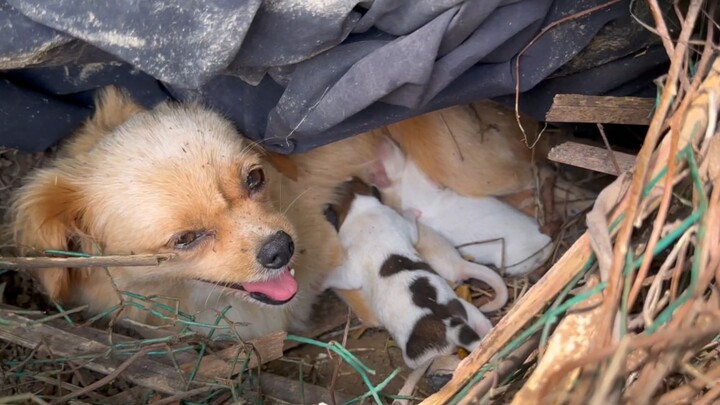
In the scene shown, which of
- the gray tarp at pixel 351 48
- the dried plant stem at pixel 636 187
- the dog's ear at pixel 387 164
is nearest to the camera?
the dried plant stem at pixel 636 187

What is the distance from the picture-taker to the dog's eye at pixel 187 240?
2.11m

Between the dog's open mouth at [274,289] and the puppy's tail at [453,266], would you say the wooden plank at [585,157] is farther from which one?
the dog's open mouth at [274,289]

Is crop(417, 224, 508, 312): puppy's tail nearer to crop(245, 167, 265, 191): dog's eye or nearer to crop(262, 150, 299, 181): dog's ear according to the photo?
crop(262, 150, 299, 181): dog's ear

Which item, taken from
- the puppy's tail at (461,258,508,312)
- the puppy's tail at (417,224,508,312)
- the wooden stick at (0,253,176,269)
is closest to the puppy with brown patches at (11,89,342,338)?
the wooden stick at (0,253,176,269)

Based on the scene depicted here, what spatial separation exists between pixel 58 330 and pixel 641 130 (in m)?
1.95

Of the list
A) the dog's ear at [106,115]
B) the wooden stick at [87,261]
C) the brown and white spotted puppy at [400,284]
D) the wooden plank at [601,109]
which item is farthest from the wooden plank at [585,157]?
the dog's ear at [106,115]

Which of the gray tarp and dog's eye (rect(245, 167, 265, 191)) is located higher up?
the gray tarp

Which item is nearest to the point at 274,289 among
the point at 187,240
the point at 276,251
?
the point at 276,251

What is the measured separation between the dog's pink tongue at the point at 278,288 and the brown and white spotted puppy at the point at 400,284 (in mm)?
324

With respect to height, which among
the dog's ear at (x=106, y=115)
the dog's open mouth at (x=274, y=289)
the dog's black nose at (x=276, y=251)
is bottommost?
the dog's open mouth at (x=274, y=289)

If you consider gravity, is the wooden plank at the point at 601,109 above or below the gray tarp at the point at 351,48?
below

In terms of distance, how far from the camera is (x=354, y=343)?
263cm

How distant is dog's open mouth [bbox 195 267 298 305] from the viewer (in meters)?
2.31

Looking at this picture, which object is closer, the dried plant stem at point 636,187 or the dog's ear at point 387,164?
the dried plant stem at point 636,187
